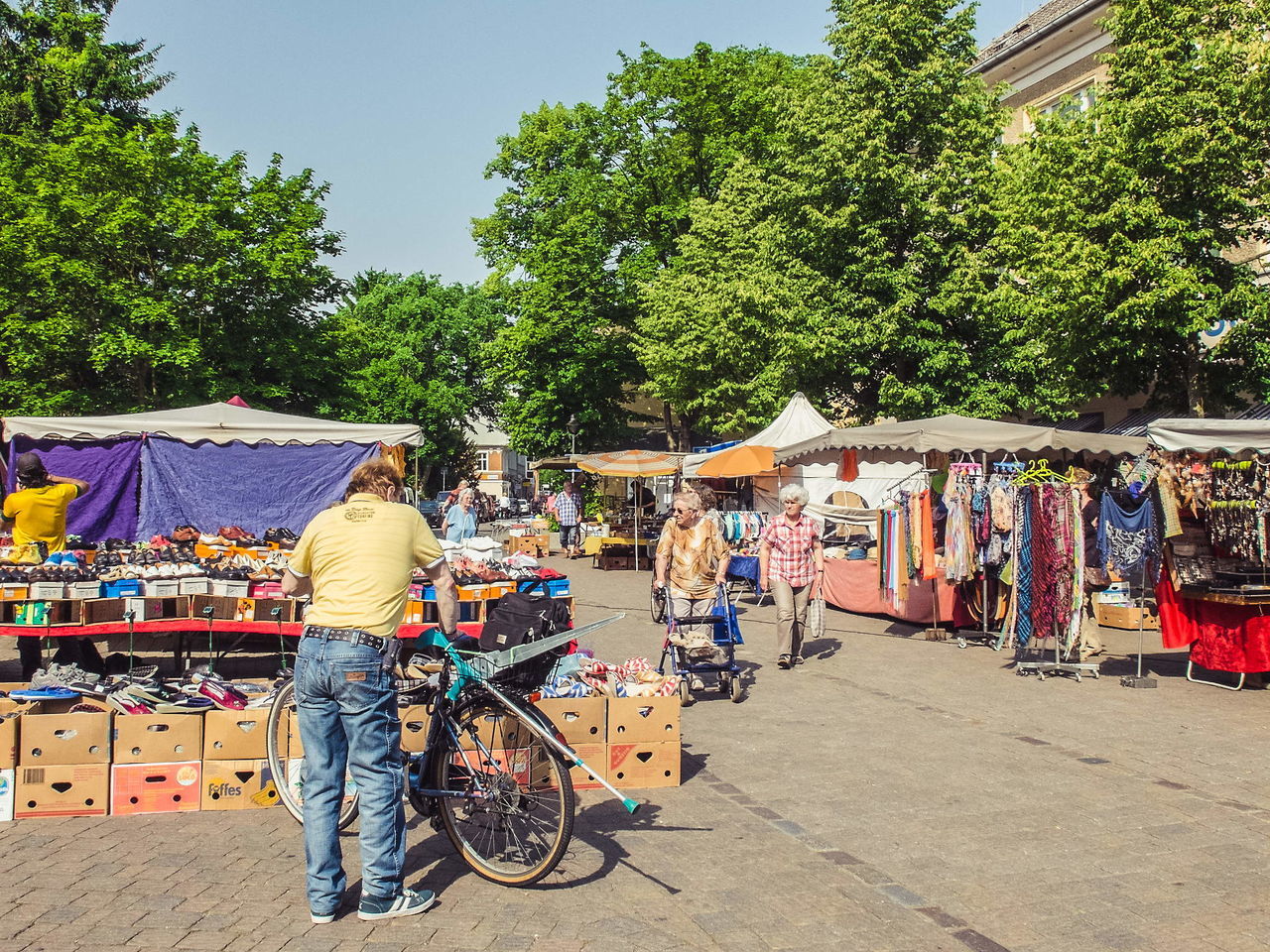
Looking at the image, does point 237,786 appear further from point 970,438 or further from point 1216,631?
point 970,438

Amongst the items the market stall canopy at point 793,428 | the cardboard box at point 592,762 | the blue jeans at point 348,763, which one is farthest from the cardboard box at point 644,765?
the market stall canopy at point 793,428

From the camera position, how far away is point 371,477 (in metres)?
4.68

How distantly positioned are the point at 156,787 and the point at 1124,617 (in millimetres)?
12284

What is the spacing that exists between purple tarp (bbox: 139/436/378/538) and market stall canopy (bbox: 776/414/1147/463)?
273 inches

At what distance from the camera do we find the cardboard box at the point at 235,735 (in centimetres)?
588

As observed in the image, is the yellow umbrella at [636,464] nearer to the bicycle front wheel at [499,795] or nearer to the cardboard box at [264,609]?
the cardboard box at [264,609]

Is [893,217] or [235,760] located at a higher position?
[893,217]

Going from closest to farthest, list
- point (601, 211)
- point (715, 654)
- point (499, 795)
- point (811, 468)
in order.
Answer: point (499, 795)
point (715, 654)
point (811, 468)
point (601, 211)

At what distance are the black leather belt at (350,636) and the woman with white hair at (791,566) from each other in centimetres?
681

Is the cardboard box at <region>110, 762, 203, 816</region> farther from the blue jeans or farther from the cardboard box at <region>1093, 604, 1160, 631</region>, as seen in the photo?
the cardboard box at <region>1093, 604, 1160, 631</region>

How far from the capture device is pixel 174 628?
28.0 ft

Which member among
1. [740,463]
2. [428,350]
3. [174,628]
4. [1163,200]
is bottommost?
[174,628]

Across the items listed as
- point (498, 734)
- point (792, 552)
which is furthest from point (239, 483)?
point (498, 734)

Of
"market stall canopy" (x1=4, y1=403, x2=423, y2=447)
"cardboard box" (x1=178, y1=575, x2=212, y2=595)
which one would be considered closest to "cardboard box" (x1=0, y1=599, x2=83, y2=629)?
"cardboard box" (x1=178, y1=575, x2=212, y2=595)
